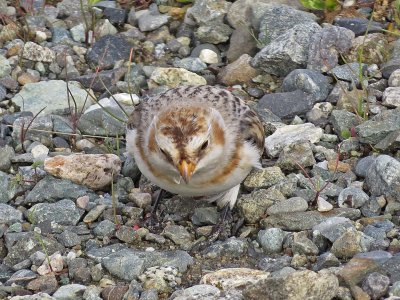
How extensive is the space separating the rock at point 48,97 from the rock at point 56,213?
5.50 feet

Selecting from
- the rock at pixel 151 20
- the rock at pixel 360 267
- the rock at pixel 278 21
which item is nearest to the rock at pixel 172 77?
the rock at pixel 278 21

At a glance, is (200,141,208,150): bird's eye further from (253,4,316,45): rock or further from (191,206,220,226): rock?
(253,4,316,45): rock

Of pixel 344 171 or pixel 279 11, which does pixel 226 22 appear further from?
pixel 344 171

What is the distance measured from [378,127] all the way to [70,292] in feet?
10.2

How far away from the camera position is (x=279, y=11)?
383 inches

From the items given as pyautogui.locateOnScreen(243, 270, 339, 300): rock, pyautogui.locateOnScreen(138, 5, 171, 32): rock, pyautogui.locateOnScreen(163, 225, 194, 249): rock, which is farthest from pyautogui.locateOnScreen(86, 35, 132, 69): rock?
pyautogui.locateOnScreen(243, 270, 339, 300): rock

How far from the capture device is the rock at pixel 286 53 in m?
9.05

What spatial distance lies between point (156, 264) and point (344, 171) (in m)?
1.97

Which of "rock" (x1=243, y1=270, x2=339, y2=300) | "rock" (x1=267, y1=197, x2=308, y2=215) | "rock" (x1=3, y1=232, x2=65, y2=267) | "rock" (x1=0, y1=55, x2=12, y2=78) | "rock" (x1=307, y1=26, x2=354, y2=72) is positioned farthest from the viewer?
"rock" (x1=0, y1=55, x2=12, y2=78)

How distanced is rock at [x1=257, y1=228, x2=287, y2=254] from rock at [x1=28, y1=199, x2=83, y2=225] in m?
1.50

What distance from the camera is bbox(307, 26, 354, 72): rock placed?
9.05 meters

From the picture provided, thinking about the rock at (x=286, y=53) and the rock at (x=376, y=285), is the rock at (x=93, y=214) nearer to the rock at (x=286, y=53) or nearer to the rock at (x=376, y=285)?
the rock at (x=376, y=285)

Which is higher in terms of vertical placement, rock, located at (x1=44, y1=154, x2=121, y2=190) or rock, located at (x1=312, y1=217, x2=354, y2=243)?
rock, located at (x1=312, y1=217, x2=354, y2=243)

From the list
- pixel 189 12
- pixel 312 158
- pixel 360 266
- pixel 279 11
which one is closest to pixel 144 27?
pixel 189 12
